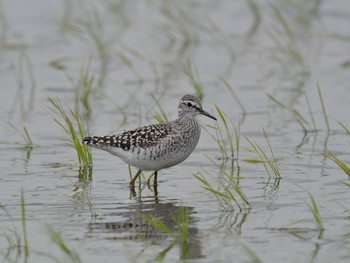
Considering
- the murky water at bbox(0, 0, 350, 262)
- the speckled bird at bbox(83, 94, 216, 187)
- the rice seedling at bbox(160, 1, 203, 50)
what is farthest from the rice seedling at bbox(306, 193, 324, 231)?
the rice seedling at bbox(160, 1, 203, 50)

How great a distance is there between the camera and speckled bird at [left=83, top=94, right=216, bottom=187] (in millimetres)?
10820

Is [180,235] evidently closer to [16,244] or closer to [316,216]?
[316,216]

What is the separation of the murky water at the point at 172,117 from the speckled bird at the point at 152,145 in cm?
34

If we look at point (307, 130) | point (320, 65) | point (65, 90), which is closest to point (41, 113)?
point (65, 90)

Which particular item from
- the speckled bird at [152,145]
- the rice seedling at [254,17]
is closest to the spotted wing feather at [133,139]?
the speckled bird at [152,145]

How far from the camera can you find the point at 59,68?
58.6 feet

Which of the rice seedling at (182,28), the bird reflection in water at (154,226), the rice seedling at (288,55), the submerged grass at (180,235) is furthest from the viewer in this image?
the rice seedling at (182,28)

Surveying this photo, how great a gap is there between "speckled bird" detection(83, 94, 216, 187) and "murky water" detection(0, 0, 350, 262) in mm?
343

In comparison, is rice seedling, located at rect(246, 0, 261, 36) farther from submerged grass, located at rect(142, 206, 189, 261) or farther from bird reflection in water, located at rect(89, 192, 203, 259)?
submerged grass, located at rect(142, 206, 189, 261)

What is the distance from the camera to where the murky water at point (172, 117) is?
8.74 meters

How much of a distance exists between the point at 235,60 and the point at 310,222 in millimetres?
9507

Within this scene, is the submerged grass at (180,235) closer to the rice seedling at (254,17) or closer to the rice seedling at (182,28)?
the rice seedling at (182,28)

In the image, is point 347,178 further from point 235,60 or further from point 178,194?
point 235,60

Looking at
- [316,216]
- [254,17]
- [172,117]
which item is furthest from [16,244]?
[254,17]
